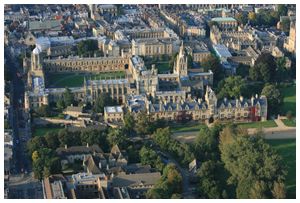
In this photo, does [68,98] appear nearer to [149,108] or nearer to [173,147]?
[149,108]

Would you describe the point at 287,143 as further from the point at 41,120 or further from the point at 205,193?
the point at 41,120

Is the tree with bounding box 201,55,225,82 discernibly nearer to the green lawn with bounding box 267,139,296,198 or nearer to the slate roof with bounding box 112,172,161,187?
the green lawn with bounding box 267,139,296,198

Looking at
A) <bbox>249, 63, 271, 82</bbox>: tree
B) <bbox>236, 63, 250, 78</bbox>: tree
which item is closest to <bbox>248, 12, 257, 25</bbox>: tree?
<bbox>236, 63, 250, 78</bbox>: tree

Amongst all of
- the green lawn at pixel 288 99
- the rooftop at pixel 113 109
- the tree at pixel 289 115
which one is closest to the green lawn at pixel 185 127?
the rooftop at pixel 113 109

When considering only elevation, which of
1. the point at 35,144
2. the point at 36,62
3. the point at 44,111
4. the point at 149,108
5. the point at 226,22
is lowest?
the point at 35,144

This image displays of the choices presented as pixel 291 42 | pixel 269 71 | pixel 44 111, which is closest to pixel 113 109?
pixel 44 111

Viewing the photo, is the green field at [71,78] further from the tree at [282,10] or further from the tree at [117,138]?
the tree at [282,10]
